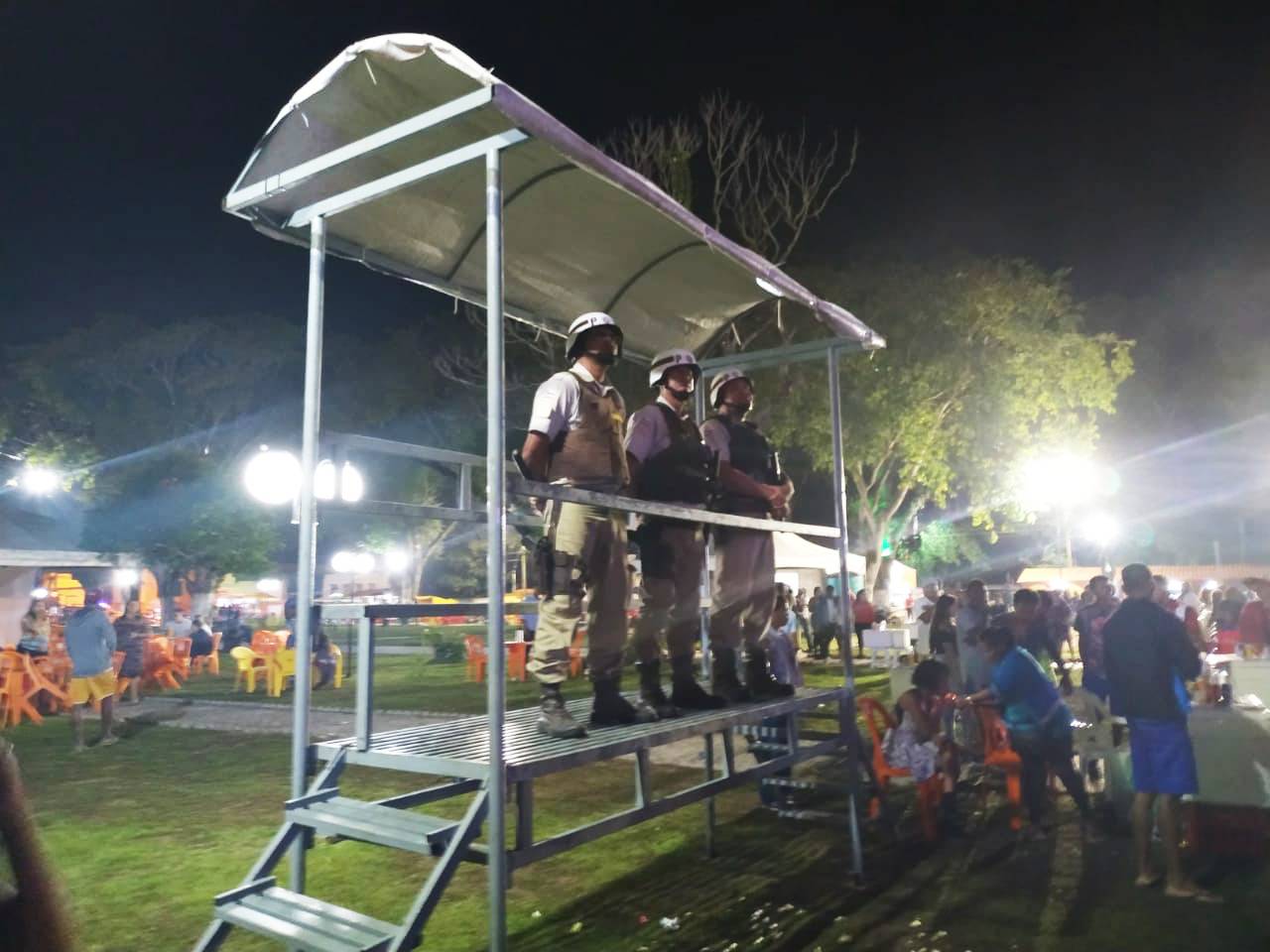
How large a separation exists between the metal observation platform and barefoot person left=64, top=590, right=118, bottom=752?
26.6ft

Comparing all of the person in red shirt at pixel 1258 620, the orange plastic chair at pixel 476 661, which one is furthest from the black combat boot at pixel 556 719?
the orange plastic chair at pixel 476 661

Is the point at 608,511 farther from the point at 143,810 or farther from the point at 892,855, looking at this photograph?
the point at 143,810

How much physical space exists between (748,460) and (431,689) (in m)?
13.8

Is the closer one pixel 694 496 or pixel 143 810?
pixel 694 496

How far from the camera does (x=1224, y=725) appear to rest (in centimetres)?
630

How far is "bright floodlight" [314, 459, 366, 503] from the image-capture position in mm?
4281

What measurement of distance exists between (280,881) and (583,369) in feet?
14.1

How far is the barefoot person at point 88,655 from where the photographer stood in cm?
1121

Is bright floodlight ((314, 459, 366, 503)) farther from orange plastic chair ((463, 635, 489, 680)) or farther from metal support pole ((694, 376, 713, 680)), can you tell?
orange plastic chair ((463, 635, 489, 680))

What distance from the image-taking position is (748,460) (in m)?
6.03

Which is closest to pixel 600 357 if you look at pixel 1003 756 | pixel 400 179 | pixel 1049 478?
pixel 400 179

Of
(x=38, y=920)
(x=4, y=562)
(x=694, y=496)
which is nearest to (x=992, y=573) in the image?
(x=4, y=562)

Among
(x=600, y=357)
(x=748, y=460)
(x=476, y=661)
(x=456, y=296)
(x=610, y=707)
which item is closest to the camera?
(x=610, y=707)

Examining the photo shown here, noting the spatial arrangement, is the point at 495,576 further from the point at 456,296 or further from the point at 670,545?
the point at 456,296
